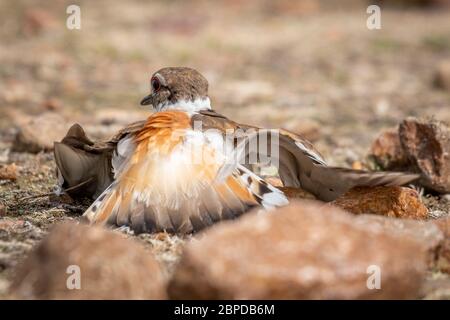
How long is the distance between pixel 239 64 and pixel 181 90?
637cm

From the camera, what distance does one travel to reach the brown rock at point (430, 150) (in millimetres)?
5379

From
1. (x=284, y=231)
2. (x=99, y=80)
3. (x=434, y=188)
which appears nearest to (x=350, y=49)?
(x=99, y=80)

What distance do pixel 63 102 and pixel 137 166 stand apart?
16.4 ft

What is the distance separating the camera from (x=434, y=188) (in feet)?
17.8

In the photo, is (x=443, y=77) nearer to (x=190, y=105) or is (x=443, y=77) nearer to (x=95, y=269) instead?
(x=190, y=105)

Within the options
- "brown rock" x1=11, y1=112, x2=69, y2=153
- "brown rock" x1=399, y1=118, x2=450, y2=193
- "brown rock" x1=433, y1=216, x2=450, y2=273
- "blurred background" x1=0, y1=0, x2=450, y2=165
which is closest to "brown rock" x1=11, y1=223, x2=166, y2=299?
"brown rock" x1=433, y1=216, x2=450, y2=273

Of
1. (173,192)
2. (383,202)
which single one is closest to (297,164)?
(383,202)

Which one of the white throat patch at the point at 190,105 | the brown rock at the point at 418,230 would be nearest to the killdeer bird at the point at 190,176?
the white throat patch at the point at 190,105

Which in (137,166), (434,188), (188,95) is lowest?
(434,188)

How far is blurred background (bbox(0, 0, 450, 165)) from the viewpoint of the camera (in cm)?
859

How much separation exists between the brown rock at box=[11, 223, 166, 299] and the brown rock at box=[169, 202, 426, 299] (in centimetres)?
12

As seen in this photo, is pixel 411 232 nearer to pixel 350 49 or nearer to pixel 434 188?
pixel 434 188

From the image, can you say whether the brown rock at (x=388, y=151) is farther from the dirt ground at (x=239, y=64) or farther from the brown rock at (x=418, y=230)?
the brown rock at (x=418, y=230)

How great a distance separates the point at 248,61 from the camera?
438 inches
